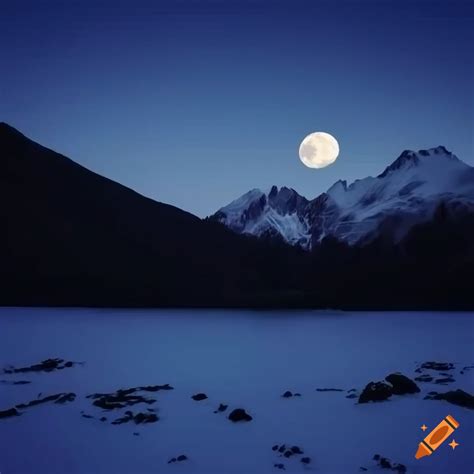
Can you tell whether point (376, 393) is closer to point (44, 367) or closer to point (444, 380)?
point (444, 380)

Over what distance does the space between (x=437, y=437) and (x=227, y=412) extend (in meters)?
6.99

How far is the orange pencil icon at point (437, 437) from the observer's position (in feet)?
35.8

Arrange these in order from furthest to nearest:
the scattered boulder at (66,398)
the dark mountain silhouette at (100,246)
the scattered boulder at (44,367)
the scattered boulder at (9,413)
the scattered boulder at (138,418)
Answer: the dark mountain silhouette at (100,246)
the scattered boulder at (44,367)
the scattered boulder at (66,398)
the scattered boulder at (9,413)
the scattered boulder at (138,418)

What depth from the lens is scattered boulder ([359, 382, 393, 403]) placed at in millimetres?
15305

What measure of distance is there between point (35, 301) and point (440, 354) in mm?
71408

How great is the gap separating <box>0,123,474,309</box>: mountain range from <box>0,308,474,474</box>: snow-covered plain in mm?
52921

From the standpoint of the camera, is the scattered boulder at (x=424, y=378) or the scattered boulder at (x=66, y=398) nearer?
the scattered boulder at (x=66, y=398)

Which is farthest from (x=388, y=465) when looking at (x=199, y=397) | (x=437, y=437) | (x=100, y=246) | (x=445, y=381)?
(x=100, y=246)

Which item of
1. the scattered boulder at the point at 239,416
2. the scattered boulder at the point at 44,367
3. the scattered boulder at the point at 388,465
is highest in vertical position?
the scattered boulder at the point at 388,465

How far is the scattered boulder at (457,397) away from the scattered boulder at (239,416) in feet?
24.8

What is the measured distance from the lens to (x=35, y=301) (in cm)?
7388

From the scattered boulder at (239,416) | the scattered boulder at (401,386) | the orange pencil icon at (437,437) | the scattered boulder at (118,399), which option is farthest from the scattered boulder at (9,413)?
the scattered boulder at (401,386)

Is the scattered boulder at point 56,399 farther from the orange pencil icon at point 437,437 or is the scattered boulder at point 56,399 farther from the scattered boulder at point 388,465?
the orange pencil icon at point 437,437

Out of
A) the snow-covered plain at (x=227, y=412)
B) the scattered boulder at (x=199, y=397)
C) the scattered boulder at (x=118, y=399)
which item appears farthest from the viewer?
the scattered boulder at (x=199, y=397)
